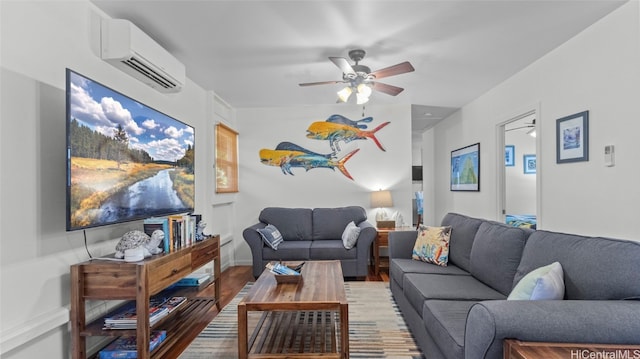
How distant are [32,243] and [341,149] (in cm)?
387

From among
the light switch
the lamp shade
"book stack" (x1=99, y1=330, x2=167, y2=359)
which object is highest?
the light switch

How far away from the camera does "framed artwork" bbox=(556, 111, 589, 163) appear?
2514 millimetres

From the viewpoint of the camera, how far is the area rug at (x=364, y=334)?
2.21 metres

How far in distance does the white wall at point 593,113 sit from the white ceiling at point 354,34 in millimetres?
145

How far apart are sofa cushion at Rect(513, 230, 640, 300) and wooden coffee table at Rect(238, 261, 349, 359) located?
1.23 m

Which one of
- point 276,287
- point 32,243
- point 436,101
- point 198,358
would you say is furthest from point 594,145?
point 32,243

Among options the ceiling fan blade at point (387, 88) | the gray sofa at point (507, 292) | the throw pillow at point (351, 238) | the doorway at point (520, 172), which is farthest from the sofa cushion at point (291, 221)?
the doorway at point (520, 172)

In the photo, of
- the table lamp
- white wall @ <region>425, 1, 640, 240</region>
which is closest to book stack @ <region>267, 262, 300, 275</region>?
the table lamp

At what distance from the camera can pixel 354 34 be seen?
253 cm

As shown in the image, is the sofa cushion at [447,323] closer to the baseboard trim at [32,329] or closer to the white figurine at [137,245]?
the white figurine at [137,245]

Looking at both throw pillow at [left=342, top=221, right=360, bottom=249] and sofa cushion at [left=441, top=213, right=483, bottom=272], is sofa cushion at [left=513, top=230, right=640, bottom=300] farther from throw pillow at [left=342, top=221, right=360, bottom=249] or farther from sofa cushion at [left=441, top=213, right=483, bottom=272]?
throw pillow at [left=342, top=221, right=360, bottom=249]

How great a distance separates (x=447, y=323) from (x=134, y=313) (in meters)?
1.97

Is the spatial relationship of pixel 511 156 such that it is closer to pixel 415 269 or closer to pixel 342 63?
pixel 415 269

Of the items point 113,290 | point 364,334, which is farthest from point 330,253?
point 113,290
